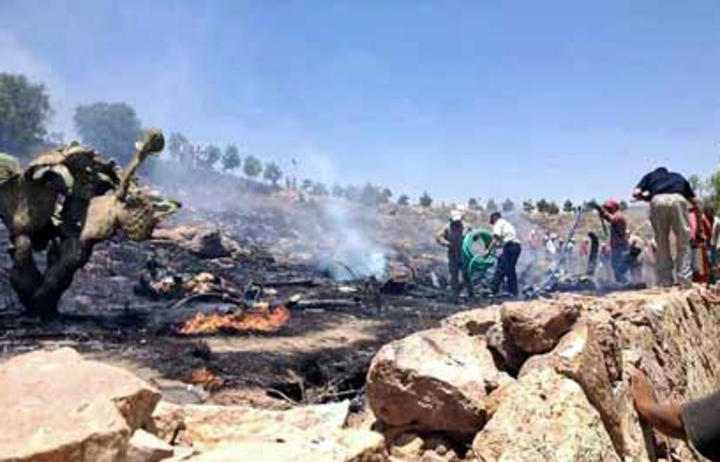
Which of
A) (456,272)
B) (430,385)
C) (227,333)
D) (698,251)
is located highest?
(698,251)

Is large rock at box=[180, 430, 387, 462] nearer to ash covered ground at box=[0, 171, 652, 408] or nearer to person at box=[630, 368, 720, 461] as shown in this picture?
person at box=[630, 368, 720, 461]

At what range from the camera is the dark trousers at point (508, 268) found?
540 inches

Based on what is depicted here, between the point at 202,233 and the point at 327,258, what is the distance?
4.22 metres

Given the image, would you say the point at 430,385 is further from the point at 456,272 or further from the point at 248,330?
the point at 456,272

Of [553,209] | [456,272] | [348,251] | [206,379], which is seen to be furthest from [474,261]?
[553,209]

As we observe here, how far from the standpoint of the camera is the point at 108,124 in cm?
4644

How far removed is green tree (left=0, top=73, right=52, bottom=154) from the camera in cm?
3931

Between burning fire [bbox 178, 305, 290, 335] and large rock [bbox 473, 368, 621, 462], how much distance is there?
636cm

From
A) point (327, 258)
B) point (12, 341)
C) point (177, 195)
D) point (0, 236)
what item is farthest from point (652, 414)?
point (177, 195)

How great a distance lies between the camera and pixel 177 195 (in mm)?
32156

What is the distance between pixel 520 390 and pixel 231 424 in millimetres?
1226

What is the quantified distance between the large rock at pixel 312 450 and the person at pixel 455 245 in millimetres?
11829

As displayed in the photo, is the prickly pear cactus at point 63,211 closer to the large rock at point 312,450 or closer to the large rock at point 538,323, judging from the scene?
the large rock at point 538,323

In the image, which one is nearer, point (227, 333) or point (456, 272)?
point (227, 333)
